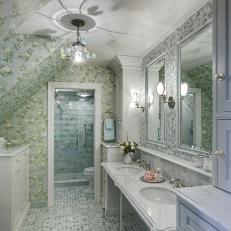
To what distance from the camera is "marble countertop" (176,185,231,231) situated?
88 cm

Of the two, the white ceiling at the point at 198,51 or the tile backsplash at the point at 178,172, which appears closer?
the tile backsplash at the point at 178,172

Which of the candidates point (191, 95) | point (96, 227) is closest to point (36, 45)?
point (191, 95)

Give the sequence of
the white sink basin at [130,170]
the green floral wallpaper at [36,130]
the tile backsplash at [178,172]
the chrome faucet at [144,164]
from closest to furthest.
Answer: the tile backsplash at [178,172] < the white sink basin at [130,170] < the chrome faucet at [144,164] < the green floral wallpaper at [36,130]

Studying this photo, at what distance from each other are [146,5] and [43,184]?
2.96m

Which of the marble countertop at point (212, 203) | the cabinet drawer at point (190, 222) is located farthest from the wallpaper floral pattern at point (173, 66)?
the cabinet drawer at point (190, 222)

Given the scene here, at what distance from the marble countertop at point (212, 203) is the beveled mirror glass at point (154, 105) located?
140 cm

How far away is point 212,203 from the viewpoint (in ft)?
3.38

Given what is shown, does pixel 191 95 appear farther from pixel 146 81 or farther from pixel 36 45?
pixel 36 45

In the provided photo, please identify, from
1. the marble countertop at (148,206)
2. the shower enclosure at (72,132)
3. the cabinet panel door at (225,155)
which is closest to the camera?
the cabinet panel door at (225,155)

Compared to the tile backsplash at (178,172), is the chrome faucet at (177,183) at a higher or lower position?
lower

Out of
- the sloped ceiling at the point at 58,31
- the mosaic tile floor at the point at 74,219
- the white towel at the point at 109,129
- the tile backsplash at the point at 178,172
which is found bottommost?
the mosaic tile floor at the point at 74,219

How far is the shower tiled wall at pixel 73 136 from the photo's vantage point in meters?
4.79

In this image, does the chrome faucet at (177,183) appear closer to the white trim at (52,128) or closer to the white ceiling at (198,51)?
the white ceiling at (198,51)

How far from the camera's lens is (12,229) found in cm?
251
